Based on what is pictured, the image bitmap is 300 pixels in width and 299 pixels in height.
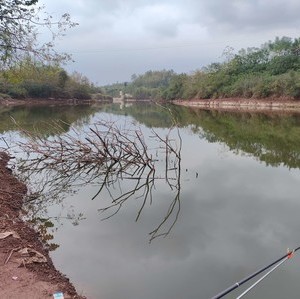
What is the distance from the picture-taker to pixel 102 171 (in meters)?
12.5

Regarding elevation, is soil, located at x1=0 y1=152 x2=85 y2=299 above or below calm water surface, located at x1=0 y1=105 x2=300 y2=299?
above

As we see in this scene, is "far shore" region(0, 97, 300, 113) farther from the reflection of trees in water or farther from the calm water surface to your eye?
the calm water surface

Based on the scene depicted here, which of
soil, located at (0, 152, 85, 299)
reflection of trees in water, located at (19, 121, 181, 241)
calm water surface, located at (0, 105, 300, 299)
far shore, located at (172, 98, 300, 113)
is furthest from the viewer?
far shore, located at (172, 98, 300, 113)

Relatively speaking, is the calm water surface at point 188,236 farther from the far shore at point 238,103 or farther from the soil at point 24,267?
the far shore at point 238,103

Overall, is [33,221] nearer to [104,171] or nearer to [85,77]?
[104,171]

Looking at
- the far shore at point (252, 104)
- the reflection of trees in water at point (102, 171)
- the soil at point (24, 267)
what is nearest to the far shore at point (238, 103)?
the far shore at point (252, 104)

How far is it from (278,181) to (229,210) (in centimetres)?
340

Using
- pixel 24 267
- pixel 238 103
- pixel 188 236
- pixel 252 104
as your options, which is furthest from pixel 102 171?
pixel 238 103

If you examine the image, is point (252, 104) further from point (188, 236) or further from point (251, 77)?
point (188, 236)

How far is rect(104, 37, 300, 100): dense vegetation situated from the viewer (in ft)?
163

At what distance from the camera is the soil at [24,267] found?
4.33 metres

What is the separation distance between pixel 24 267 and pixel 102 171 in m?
7.63

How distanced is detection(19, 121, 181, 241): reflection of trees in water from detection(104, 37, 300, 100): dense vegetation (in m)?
37.3

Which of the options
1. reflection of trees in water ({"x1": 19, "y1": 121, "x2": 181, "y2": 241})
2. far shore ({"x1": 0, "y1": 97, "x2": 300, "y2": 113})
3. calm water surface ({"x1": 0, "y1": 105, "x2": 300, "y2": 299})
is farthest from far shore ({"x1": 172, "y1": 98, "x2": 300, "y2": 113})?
calm water surface ({"x1": 0, "y1": 105, "x2": 300, "y2": 299})
